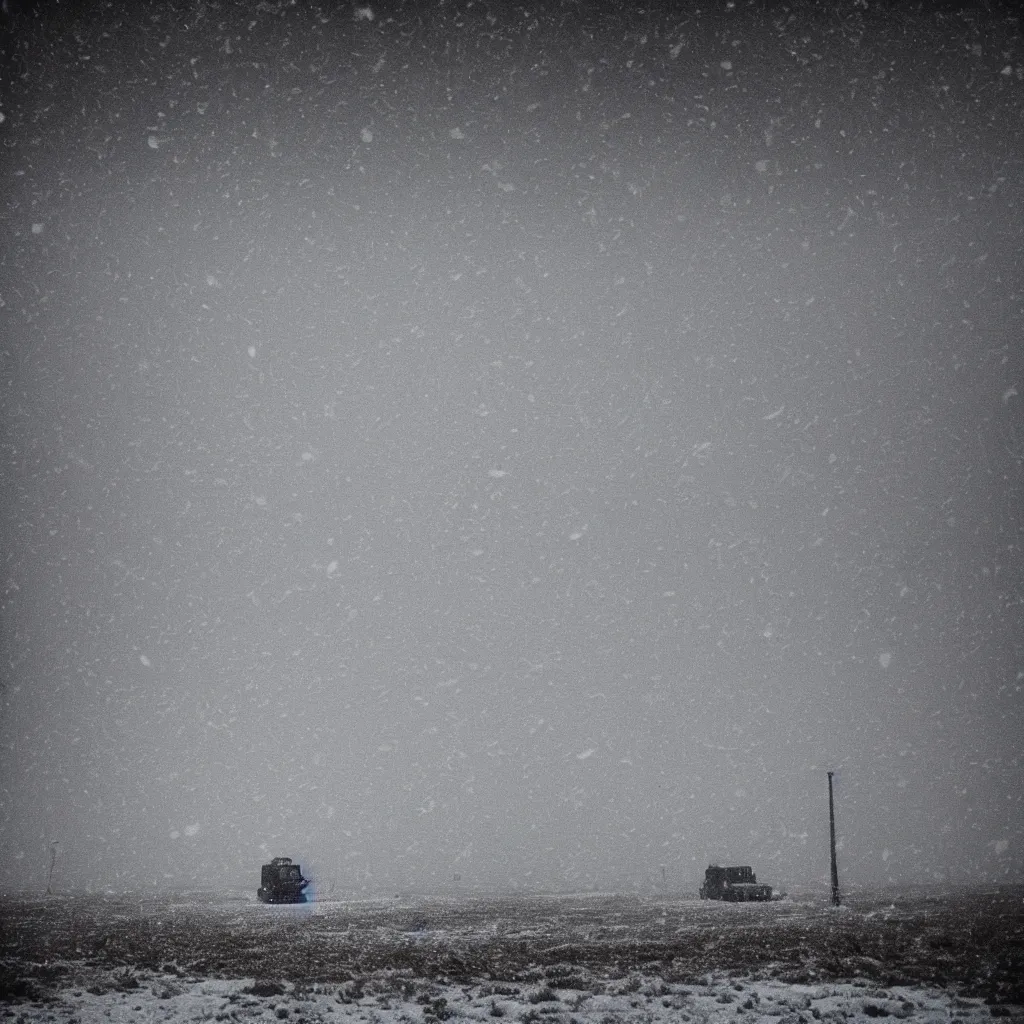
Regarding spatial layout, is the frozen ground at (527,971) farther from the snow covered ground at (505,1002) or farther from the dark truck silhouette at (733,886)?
the dark truck silhouette at (733,886)

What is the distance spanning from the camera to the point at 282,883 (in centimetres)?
4572

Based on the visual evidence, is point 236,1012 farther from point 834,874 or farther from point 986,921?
point 834,874

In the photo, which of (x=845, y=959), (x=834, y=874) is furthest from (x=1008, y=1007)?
(x=834, y=874)

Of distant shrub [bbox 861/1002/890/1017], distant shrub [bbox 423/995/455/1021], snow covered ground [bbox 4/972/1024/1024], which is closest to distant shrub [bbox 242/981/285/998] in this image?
snow covered ground [bbox 4/972/1024/1024]

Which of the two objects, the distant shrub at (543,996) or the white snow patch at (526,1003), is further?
the distant shrub at (543,996)

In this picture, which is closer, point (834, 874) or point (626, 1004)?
point (626, 1004)

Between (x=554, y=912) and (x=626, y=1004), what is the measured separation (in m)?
26.9

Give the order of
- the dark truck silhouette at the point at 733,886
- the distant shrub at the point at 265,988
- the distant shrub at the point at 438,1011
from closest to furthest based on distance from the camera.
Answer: the distant shrub at the point at 438,1011, the distant shrub at the point at 265,988, the dark truck silhouette at the point at 733,886

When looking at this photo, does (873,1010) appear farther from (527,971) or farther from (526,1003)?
(527,971)

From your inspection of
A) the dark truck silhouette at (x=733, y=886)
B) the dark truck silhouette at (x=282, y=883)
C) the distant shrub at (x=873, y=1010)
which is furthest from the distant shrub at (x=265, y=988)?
the dark truck silhouette at (x=733, y=886)

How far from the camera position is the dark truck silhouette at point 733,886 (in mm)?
45281

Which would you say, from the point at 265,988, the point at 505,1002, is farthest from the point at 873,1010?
the point at 265,988

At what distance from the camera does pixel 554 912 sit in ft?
122

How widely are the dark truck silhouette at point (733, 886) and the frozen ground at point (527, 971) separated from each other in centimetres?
1827
